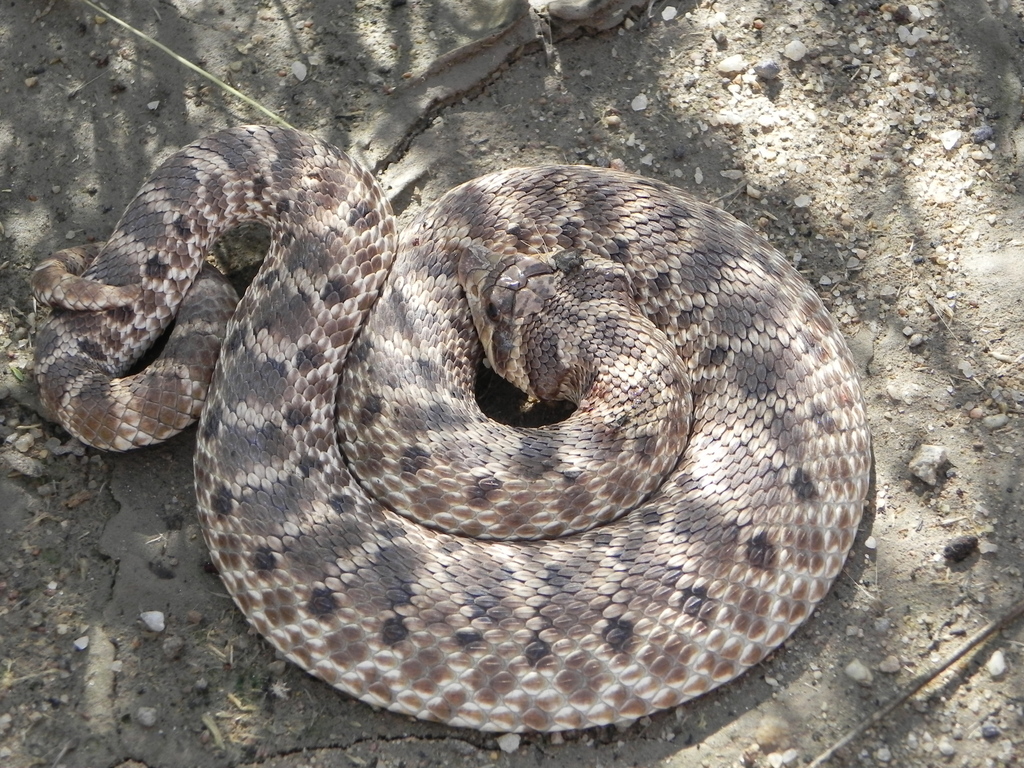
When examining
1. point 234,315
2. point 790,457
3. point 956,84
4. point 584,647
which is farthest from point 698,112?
point 584,647

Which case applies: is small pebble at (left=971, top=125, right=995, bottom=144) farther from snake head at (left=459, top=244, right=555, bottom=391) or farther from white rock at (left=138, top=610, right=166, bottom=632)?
white rock at (left=138, top=610, right=166, bottom=632)

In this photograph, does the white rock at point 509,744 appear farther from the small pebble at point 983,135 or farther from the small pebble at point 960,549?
the small pebble at point 983,135

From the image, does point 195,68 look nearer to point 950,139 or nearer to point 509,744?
point 509,744

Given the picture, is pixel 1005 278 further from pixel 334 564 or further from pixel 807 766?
pixel 334 564

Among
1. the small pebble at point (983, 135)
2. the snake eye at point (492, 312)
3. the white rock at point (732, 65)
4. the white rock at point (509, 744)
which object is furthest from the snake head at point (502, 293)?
the small pebble at point (983, 135)

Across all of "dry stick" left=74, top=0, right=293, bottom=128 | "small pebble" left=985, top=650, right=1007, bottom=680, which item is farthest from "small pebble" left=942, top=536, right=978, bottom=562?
"dry stick" left=74, top=0, right=293, bottom=128
